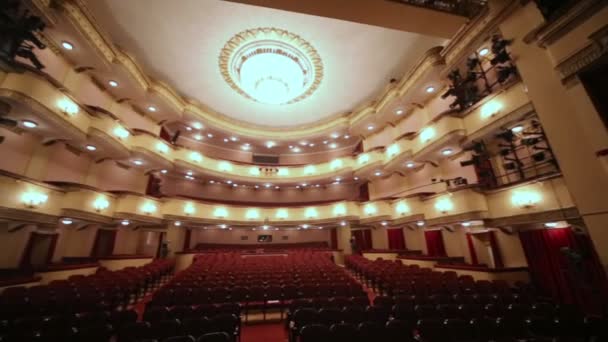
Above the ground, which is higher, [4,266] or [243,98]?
[243,98]

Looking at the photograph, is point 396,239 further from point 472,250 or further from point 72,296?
point 72,296

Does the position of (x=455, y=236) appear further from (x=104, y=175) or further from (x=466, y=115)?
(x=104, y=175)

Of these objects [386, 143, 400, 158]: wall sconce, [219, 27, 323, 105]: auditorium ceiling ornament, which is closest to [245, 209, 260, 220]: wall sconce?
[219, 27, 323, 105]: auditorium ceiling ornament

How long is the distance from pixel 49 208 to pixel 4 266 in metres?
2.18

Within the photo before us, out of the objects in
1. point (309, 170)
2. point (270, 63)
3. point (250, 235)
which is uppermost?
point (270, 63)

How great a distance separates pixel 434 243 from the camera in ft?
32.6

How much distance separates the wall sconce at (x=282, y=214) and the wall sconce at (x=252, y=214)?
120cm

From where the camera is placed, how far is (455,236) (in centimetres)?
909

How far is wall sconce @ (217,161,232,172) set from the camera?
1422 centimetres

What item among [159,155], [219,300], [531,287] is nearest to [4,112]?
[159,155]

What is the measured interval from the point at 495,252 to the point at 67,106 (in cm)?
1422

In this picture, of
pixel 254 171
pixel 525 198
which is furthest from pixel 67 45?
pixel 525 198

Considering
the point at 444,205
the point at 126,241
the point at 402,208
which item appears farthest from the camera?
the point at 126,241

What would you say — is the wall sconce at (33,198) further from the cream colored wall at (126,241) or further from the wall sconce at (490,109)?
the wall sconce at (490,109)
